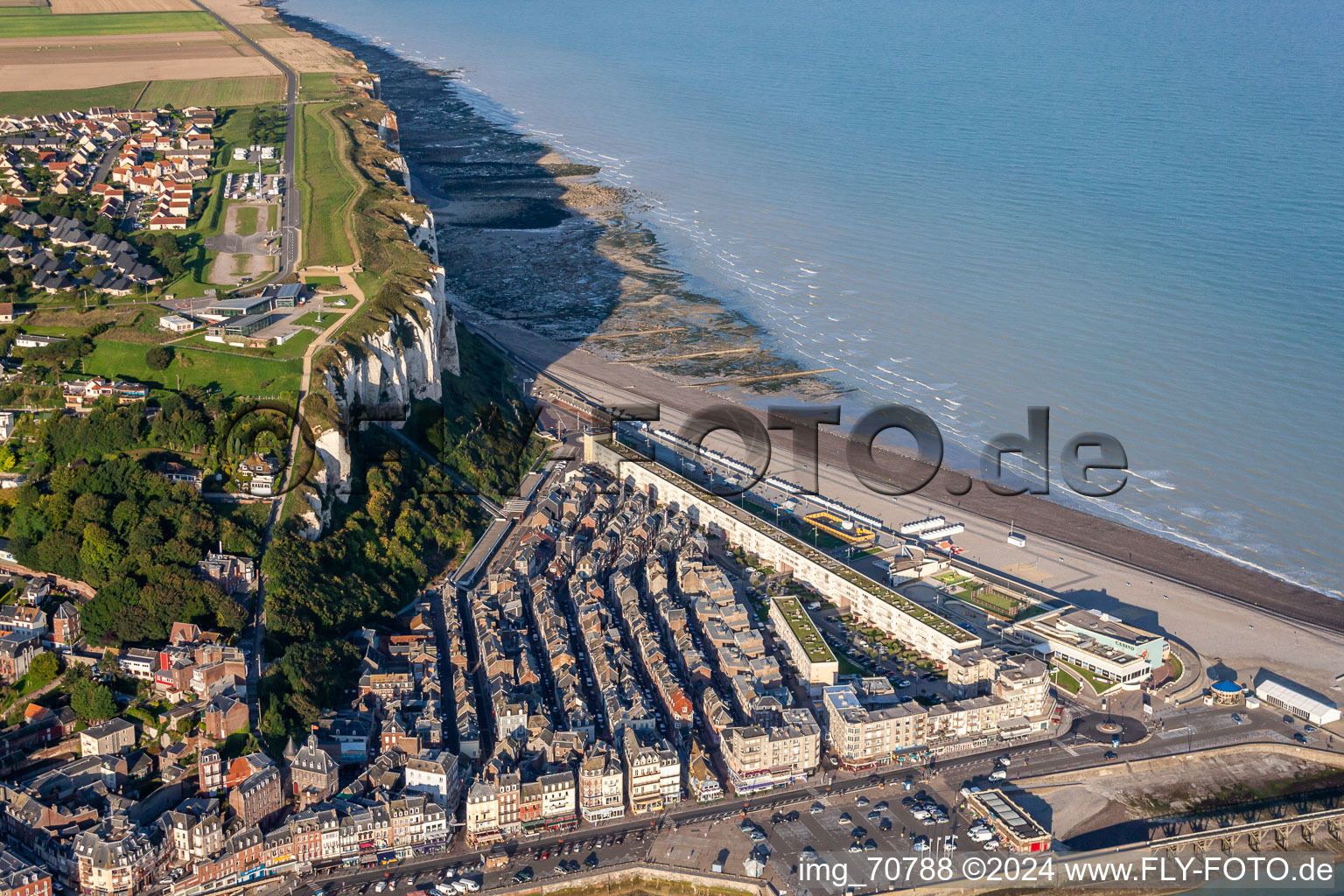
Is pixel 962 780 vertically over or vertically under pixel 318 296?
under

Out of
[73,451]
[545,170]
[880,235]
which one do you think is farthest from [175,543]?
[545,170]

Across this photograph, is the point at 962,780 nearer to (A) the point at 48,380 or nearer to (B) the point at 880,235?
(A) the point at 48,380

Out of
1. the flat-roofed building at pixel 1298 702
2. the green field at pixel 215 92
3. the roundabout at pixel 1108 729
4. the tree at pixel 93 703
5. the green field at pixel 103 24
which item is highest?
the green field at pixel 103 24

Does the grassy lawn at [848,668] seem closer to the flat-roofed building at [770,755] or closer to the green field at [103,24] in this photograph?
the flat-roofed building at [770,755]

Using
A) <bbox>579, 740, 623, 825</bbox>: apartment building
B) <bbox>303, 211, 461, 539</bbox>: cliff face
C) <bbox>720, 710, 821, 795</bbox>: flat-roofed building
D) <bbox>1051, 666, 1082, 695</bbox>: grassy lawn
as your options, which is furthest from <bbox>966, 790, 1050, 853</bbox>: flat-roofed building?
<bbox>303, 211, 461, 539</bbox>: cliff face

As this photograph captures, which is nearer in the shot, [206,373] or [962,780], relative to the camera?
[962,780]

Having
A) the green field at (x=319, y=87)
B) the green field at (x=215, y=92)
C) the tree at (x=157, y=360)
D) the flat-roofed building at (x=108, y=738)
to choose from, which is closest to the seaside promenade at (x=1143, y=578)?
the tree at (x=157, y=360)

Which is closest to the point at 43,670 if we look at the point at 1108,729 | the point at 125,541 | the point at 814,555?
the point at 125,541
